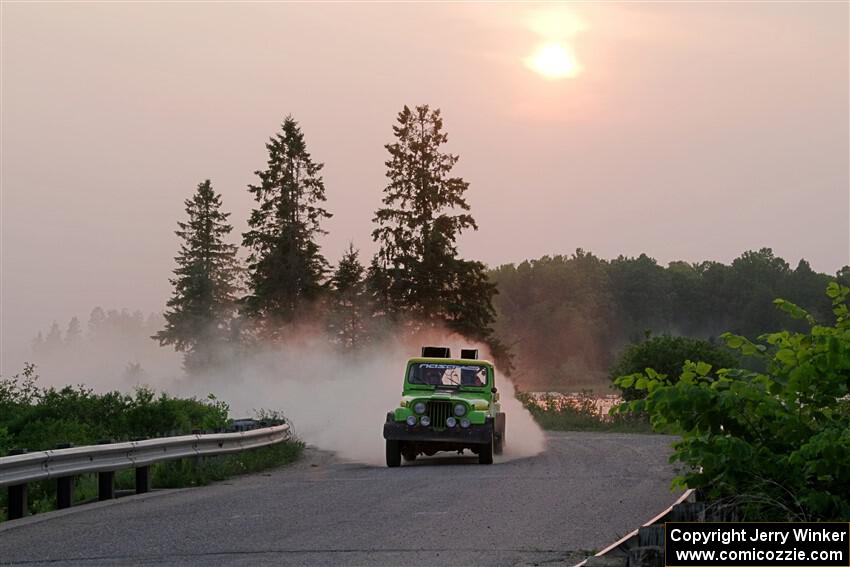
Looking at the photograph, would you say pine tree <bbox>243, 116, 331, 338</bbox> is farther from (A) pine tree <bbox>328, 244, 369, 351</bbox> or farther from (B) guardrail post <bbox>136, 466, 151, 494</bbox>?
(B) guardrail post <bbox>136, 466, 151, 494</bbox>

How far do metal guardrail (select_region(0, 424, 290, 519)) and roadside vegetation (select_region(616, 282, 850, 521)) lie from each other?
8.59 meters

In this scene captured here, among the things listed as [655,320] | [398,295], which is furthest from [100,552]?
[655,320]

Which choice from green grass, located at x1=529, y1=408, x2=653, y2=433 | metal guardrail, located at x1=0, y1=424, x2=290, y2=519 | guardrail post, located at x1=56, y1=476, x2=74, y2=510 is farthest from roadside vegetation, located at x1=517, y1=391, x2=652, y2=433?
guardrail post, located at x1=56, y1=476, x2=74, y2=510

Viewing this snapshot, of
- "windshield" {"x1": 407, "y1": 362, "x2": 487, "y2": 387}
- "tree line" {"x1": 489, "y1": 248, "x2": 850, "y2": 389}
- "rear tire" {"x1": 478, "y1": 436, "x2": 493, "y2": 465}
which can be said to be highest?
"tree line" {"x1": 489, "y1": 248, "x2": 850, "y2": 389}

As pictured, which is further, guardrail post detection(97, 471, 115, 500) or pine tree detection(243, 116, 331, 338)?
pine tree detection(243, 116, 331, 338)

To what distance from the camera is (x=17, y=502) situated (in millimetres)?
15469

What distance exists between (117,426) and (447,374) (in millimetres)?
6706

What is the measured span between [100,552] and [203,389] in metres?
67.8

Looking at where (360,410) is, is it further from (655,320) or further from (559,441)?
(655,320)

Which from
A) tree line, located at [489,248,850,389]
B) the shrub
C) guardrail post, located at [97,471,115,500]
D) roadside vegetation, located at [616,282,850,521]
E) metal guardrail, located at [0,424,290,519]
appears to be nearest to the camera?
roadside vegetation, located at [616,282,850,521]

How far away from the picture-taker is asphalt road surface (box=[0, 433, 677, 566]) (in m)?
11.7

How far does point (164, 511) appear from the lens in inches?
613

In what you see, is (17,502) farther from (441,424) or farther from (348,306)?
(348,306)

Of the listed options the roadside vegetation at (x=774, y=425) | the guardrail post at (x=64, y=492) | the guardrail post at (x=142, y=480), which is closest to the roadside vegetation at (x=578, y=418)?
the guardrail post at (x=142, y=480)
